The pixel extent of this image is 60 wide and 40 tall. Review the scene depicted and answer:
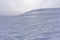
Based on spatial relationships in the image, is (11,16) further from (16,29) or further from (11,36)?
(11,36)

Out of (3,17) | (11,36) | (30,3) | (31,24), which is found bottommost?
(11,36)

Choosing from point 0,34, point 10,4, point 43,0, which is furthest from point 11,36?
point 43,0

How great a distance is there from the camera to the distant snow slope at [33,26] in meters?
1.26

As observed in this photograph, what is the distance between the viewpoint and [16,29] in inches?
54.2

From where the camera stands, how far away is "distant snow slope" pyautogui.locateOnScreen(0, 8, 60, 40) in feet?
4.14

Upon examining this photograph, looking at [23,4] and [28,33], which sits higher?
[23,4]

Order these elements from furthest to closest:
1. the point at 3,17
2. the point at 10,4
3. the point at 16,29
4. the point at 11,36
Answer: the point at 10,4 < the point at 3,17 < the point at 16,29 < the point at 11,36

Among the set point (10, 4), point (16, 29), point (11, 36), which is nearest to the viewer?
point (11, 36)

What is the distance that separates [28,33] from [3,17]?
460mm

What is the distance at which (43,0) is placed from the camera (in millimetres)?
1753

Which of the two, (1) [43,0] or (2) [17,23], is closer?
(2) [17,23]

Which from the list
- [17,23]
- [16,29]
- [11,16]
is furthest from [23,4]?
[16,29]

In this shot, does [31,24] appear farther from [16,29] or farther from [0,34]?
[0,34]

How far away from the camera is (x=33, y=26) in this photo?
1421 mm
